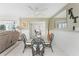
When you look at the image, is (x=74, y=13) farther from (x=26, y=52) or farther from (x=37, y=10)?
(x=26, y=52)

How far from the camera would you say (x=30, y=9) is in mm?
1835

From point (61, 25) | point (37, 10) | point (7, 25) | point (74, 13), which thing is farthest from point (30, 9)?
point (74, 13)

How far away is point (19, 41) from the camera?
1870 mm

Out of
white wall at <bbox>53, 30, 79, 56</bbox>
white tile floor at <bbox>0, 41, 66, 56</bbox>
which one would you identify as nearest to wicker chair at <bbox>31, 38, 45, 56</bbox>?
white tile floor at <bbox>0, 41, 66, 56</bbox>

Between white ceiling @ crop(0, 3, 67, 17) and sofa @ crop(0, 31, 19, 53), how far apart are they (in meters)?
0.26

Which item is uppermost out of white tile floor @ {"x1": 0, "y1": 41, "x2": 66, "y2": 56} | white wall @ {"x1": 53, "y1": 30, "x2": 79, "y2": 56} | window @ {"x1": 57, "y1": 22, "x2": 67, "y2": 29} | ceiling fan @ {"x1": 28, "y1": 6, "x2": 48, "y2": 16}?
ceiling fan @ {"x1": 28, "y1": 6, "x2": 48, "y2": 16}

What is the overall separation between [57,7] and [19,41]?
719mm

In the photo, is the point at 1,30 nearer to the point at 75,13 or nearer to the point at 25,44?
the point at 25,44

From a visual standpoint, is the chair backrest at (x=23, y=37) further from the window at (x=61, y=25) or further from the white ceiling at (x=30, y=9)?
the window at (x=61, y=25)

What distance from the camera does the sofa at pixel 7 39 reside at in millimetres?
1786

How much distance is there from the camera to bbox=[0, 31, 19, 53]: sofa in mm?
1786

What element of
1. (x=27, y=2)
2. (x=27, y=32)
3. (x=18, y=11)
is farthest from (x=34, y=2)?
(x=27, y=32)

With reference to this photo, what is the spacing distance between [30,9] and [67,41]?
0.70 meters

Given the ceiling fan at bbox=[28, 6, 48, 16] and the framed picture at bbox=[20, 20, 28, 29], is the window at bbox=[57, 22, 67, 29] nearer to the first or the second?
the ceiling fan at bbox=[28, 6, 48, 16]
